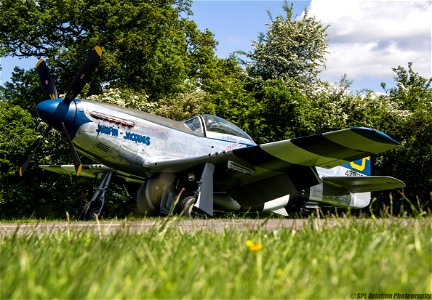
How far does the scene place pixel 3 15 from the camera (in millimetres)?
29625

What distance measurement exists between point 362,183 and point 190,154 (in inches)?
212

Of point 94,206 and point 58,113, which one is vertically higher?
point 58,113

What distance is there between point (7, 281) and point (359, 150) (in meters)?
10.3

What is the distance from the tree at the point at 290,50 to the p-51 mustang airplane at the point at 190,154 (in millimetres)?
17658

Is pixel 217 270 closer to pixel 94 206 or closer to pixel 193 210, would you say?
pixel 193 210

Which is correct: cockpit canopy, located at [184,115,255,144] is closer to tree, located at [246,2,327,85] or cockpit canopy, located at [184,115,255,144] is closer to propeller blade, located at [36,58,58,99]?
propeller blade, located at [36,58,58,99]

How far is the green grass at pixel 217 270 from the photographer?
6.43ft

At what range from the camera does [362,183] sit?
1581 cm

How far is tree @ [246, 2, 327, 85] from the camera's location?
32.0 meters

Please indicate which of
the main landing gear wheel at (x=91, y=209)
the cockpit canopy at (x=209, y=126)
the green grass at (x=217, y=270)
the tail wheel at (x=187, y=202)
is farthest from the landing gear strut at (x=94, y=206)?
the green grass at (x=217, y=270)

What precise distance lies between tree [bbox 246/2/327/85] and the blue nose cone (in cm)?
2034

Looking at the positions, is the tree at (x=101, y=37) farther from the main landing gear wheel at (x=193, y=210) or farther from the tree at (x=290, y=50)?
the main landing gear wheel at (x=193, y=210)

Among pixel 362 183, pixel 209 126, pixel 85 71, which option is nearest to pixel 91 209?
pixel 85 71

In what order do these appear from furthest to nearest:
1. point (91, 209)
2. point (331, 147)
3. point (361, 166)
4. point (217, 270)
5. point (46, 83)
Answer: point (361, 166) < point (46, 83) < point (91, 209) < point (331, 147) < point (217, 270)
